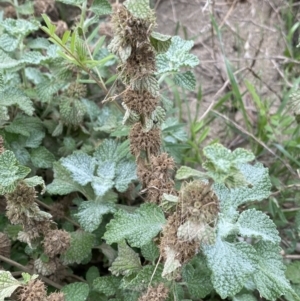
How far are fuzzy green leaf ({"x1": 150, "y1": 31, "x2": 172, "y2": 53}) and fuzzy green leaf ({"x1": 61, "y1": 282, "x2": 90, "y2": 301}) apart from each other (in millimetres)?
638

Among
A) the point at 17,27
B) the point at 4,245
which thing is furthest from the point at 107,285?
the point at 17,27

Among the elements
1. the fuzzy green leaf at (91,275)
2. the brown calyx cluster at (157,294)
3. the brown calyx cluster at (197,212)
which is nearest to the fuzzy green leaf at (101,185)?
the fuzzy green leaf at (91,275)

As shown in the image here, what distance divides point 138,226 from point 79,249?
29 centimetres

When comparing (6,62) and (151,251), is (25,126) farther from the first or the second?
(151,251)

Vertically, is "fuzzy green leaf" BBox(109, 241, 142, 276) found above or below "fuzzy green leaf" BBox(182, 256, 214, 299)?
below

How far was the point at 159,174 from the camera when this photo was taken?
128 centimetres

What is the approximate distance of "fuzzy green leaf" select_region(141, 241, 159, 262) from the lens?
4.40 feet

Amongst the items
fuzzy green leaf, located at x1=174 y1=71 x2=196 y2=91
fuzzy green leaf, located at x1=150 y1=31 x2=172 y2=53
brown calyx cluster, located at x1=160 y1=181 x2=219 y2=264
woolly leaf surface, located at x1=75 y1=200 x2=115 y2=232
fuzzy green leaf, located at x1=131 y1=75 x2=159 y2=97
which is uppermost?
fuzzy green leaf, located at x1=150 y1=31 x2=172 y2=53

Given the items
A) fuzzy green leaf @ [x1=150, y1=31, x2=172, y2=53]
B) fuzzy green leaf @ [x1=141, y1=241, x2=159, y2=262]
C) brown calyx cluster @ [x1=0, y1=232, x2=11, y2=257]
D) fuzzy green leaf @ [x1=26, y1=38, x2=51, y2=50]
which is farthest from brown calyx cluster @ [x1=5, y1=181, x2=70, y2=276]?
fuzzy green leaf @ [x1=26, y1=38, x2=51, y2=50]

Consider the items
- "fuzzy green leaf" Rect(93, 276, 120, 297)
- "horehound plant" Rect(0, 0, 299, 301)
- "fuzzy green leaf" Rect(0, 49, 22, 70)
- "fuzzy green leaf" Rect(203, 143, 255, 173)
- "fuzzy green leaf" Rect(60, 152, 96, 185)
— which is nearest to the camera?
"fuzzy green leaf" Rect(203, 143, 255, 173)

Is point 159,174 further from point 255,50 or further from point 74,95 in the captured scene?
point 255,50

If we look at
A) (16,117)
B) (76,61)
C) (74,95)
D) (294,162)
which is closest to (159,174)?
(76,61)

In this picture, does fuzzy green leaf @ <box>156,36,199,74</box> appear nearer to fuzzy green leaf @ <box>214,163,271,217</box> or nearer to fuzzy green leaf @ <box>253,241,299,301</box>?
fuzzy green leaf @ <box>214,163,271,217</box>

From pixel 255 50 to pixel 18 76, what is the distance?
1.07 m
